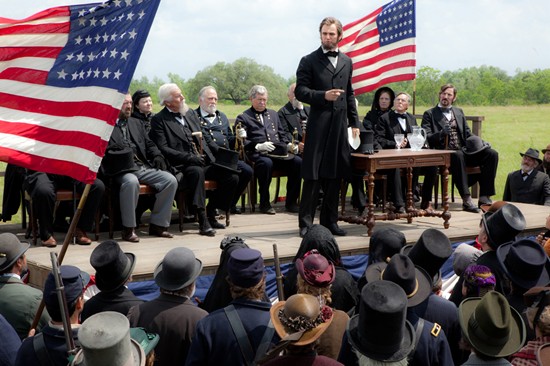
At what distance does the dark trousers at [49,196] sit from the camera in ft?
26.7

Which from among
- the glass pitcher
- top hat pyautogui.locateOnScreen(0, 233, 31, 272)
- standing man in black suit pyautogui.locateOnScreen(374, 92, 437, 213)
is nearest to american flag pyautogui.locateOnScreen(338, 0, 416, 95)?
standing man in black suit pyautogui.locateOnScreen(374, 92, 437, 213)

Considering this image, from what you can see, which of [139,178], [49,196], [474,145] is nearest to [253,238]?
[139,178]

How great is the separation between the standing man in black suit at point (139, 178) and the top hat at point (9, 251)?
321 cm

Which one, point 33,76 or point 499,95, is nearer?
point 33,76

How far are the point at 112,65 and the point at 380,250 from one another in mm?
2201

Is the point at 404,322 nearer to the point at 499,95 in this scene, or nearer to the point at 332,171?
the point at 332,171

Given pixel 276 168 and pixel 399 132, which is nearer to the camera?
pixel 276 168

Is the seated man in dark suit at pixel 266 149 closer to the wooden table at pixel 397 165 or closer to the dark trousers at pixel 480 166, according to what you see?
the wooden table at pixel 397 165

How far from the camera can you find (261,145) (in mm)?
10672

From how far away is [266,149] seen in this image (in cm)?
1066

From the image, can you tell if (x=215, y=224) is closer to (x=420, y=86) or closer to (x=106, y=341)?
(x=106, y=341)

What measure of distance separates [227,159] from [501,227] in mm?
4308

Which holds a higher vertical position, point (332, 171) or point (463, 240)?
point (332, 171)

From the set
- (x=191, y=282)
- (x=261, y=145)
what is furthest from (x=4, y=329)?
(x=261, y=145)
